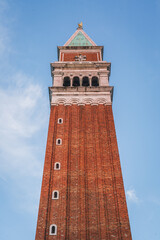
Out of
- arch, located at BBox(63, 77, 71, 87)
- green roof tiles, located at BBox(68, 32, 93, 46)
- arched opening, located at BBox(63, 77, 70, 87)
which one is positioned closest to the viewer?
arch, located at BBox(63, 77, 71, 87)

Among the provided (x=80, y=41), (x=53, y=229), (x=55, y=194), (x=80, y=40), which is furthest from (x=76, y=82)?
(x=53, y=229)

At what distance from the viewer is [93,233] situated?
62.2 feet

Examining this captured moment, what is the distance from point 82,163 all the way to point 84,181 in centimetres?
176

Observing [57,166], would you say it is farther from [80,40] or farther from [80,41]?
[80,40]

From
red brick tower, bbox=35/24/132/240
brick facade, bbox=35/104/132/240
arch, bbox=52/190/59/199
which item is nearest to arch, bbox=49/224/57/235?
red brick tower, bbox=35/24/132/240

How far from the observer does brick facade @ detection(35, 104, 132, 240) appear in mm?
19219

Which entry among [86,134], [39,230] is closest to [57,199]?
[39,230]

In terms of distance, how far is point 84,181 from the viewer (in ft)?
72.7

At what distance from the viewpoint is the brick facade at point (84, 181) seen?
19219mm

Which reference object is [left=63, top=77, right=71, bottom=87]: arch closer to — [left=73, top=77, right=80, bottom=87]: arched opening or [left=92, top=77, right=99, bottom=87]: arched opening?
[left=73, top=77, right=80, bottom=87]: arched opening

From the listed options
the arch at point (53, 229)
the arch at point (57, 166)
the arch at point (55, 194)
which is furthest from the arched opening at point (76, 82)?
the arch at point (53, 229)

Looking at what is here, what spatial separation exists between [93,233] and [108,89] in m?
15.6

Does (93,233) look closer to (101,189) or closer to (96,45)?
(101,189)

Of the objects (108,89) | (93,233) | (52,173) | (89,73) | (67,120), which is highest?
(89,73)
